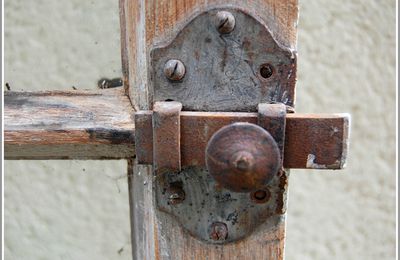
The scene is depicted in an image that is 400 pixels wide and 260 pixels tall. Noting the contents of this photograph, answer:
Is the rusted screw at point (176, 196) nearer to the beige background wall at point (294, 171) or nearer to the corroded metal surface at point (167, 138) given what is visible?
the corroded metal surface at point (167, 138)

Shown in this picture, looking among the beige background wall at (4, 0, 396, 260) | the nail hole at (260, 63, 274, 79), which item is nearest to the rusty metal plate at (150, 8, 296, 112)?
the nail hole at (260, 63, 274, 79)

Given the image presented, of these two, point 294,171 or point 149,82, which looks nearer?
point 149,82

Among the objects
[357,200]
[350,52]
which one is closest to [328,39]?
[350,52]

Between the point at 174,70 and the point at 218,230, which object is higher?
the point at 174,70

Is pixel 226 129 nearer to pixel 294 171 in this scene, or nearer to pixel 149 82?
pixel 149 82

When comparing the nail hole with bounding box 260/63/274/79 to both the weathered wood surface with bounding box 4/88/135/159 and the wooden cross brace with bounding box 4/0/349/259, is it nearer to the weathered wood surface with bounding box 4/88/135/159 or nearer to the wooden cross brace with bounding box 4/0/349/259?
the wooden cross brace with bounding box 4/0/349/259

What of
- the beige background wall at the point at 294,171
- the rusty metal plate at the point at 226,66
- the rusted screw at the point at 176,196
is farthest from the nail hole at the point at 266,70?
the beige background wall at the point at 294,171

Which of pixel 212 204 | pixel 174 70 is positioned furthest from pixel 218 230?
pixel 174 70
